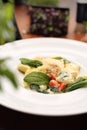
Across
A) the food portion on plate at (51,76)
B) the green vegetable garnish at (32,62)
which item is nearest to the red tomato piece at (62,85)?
the food portion on plate at (51,76)

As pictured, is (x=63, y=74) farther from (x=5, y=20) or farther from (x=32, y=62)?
(x=5, y=20)

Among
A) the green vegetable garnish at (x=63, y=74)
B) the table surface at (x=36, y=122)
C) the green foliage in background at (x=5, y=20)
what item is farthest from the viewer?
the green vegetable garnish at (x=63, y=74)

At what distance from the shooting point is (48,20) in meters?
1.08

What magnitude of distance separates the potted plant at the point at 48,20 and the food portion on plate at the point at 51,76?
0.37 metres

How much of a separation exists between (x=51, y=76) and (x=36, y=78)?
60mm

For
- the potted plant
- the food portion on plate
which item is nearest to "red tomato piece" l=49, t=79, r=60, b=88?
the food portion on plate

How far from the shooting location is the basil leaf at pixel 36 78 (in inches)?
24.9

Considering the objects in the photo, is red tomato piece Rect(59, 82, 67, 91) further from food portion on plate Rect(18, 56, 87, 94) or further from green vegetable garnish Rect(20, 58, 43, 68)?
green vegetable garnish Rect(20, 58, 43, 68)

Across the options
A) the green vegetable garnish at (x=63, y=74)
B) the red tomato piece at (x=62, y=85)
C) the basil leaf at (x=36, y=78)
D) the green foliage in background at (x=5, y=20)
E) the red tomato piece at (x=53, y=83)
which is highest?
the green foliage in background at (x=5, y=20)

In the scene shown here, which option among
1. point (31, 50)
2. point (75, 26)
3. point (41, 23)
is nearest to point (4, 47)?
point (31, 50)

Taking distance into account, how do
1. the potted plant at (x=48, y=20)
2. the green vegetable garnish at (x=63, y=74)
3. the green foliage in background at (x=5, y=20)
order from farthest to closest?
the potted plant at (x=48, y=20) < the green vegetable garnish at (x=63, y=74) < the green foliage in background at (x=5, y=20)

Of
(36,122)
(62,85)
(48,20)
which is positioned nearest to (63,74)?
(62,85)

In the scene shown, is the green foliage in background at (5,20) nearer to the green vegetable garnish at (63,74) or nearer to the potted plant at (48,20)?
the green vegetable garnish at (63,74)

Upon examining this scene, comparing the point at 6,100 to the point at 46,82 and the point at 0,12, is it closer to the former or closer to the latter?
the point at 46,82
